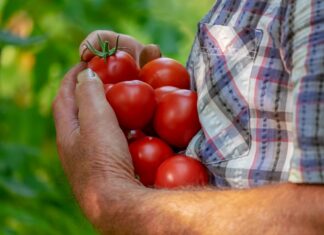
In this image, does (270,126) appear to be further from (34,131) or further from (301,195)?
(34,131)

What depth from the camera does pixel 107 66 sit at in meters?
1.60

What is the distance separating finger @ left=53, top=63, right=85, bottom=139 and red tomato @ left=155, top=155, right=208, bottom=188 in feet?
0.71

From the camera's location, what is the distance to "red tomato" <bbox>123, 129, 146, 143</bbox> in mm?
1551

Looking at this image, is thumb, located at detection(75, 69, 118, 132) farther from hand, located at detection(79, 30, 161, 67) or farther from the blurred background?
the blurred background

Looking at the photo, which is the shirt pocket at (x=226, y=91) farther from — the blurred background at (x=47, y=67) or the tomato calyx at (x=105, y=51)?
the blurred background at (x=47, y=67)

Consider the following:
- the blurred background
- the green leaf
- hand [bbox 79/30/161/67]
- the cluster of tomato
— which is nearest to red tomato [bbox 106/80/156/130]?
the cluster of tomato

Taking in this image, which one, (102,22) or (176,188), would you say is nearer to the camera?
(176,188)

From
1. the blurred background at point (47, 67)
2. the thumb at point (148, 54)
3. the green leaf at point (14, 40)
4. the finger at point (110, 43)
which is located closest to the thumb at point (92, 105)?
the finger at point (110, 43)

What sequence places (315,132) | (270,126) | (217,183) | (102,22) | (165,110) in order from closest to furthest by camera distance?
1. (315,132)
2. (270,126)
3. (217,183)
4. (165,110)
5. (102,22)

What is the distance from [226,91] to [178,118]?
0.15 meters

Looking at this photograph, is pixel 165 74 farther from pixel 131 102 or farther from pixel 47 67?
pixel 47 67

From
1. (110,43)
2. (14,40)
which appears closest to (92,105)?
(110,43)

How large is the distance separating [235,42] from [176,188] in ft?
0.82

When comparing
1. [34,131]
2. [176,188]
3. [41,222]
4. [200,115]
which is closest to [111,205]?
[176,188]
